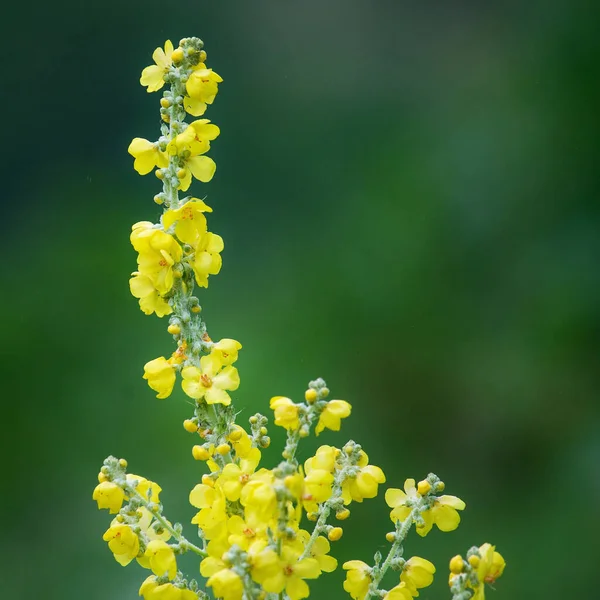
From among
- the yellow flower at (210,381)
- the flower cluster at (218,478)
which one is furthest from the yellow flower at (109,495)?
the yellow flower at (210,381)

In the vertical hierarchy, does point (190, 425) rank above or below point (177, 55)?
below

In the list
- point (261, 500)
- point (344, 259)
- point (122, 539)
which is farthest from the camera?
point (344, 259)

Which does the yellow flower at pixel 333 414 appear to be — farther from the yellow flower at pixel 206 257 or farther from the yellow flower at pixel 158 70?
the yellow flower at pixel 158 70

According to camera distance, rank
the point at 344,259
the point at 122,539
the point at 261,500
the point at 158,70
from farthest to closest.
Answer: the point at 344,259, the point at 158,70, the point at 122,539, the point at 261,500

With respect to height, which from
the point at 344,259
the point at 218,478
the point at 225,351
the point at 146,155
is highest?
the point at 344,259

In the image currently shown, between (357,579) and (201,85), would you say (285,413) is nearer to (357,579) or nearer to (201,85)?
(357,579)

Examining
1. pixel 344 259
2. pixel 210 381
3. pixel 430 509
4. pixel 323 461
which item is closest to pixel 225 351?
pixel 210 381

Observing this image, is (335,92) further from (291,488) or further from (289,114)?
(291,488)
